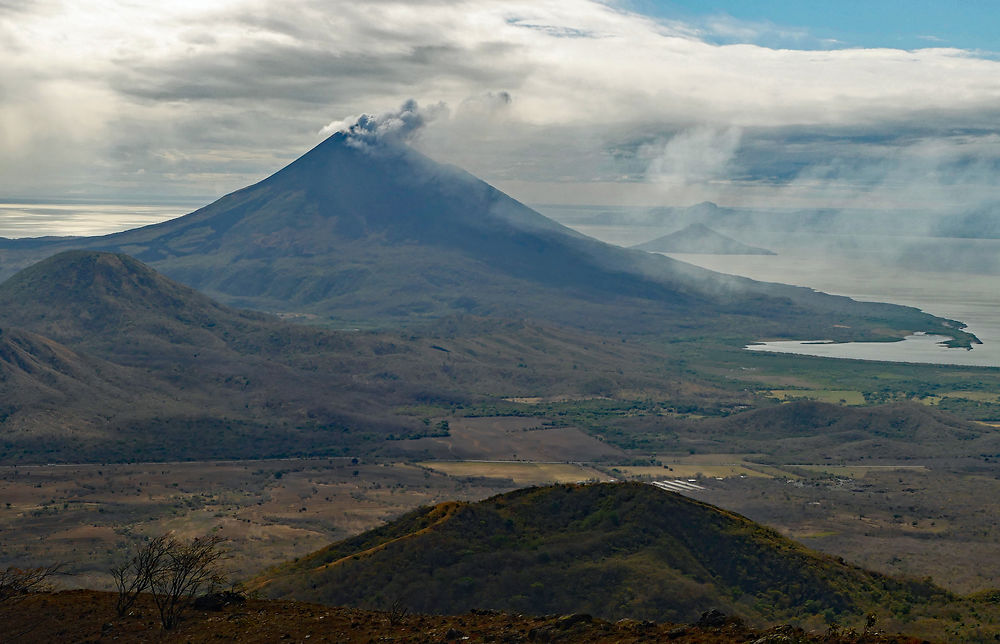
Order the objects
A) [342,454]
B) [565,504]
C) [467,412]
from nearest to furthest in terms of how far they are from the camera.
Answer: [565,504] → [342,454] → [467,412]

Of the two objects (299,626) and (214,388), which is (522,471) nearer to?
(214,388)

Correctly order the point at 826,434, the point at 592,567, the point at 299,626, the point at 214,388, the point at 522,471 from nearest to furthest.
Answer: the point at 299,626, the point at 592,567, the point at 522,471, the point at 826,434, the point at 214,388

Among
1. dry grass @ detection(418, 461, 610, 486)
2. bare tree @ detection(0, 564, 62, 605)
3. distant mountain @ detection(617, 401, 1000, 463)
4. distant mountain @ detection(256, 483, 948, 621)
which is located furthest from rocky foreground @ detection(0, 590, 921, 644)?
distant mountain @ detection(617, 401, 1000, 463)

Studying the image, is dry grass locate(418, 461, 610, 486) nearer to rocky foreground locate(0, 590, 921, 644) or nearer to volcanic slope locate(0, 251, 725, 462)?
volcanic slope locate(0, 251, 725, 462)

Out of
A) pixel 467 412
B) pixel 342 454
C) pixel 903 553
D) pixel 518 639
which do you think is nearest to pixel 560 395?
pixel 467 412

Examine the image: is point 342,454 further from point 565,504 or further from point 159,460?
point 565,504

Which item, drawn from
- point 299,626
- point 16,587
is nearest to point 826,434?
point 299,626

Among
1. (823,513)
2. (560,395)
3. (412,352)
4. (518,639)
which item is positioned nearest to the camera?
(518,639)
